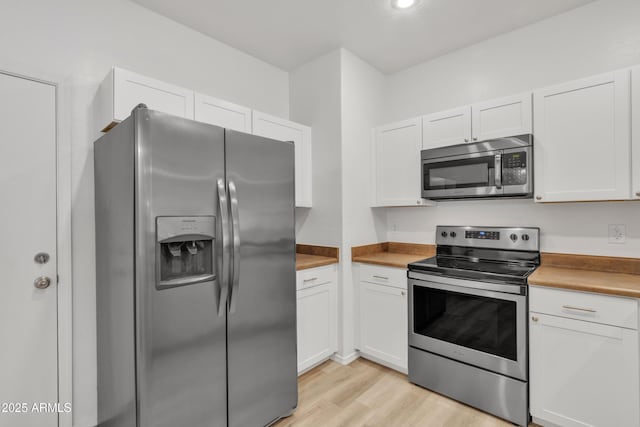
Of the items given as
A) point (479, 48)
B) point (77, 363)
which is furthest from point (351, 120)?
point (77, 363)

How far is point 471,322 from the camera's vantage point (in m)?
2.15

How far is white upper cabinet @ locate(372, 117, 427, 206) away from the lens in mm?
2789

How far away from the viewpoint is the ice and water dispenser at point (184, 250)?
1458 millimetres

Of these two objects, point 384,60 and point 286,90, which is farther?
point 286,90

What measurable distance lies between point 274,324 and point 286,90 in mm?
2365

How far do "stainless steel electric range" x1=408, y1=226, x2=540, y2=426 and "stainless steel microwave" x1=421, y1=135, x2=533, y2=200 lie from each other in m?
0.41

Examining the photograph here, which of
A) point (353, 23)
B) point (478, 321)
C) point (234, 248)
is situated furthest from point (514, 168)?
point (234, 248)

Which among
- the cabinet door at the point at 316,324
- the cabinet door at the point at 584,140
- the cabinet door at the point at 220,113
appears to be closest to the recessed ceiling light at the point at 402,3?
the cabinet door at the point at 584,140

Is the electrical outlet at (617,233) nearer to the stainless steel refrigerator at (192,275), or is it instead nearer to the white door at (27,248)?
the stainless steel refrigerator at (192,275)

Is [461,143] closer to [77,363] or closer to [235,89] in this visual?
[235,89]

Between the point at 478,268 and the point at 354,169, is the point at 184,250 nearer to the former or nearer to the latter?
the point at 354,169

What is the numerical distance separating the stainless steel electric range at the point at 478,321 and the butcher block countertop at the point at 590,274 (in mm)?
95

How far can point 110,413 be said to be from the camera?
1.73 meters

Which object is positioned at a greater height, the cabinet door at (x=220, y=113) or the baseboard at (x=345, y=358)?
the cabinet door at (x=220, y=113)
